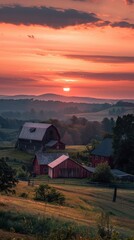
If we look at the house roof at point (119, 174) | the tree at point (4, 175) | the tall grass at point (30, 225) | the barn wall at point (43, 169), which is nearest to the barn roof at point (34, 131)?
the barn wall at point (43, 169)

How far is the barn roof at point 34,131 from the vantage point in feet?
389

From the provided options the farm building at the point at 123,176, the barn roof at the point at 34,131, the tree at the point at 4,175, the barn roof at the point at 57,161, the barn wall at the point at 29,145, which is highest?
the barn roof at the point at 34,131

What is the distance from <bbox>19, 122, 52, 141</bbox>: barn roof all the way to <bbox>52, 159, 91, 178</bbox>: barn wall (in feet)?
105

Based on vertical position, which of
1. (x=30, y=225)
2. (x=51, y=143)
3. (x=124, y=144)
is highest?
(x=51, y=143)

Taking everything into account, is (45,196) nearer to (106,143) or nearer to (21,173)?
(21,173)

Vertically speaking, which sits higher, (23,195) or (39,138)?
(39,138)

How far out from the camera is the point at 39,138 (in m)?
118

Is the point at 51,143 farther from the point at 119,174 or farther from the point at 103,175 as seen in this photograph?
the point at 103,175

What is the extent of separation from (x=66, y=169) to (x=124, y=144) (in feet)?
49.5

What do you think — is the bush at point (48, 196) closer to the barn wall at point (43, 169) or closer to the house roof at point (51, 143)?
the barn wall at point (43, 169)

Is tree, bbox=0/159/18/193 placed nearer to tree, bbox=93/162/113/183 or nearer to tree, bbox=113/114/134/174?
tree, bbox=93/162/113/183

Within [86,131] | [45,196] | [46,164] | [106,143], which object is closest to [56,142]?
[106,143]

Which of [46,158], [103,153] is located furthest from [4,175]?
[103,153]

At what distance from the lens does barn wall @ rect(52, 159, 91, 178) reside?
85000mm
